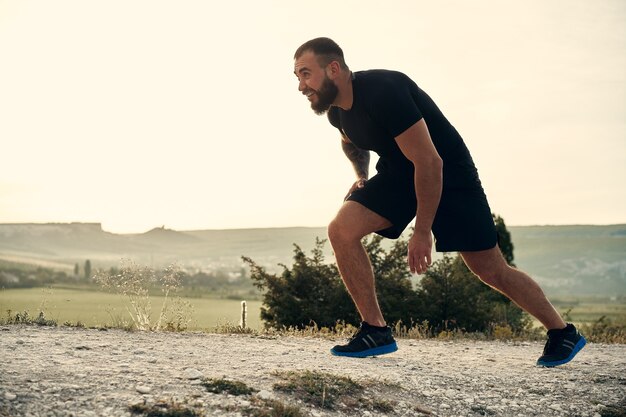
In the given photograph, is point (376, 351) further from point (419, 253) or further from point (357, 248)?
point (419, 253)

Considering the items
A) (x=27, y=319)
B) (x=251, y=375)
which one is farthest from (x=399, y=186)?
(x=27, y=319)

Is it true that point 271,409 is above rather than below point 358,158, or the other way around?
below

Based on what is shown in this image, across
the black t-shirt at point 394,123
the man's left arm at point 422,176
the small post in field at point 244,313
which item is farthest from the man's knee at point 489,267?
the small post in field at point 244,313

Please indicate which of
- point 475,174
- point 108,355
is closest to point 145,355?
Answer: point 108,355

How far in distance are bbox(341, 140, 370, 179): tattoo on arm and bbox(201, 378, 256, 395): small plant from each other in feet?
8.21

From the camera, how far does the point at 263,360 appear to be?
6.19 metres

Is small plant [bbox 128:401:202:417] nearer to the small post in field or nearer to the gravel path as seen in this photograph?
the gravel path

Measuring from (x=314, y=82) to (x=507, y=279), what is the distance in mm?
2247

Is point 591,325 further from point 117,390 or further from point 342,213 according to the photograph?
point 117,390

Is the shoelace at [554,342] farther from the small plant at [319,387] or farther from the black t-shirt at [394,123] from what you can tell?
the small plant at [319,387]

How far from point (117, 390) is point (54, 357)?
1.25 meters

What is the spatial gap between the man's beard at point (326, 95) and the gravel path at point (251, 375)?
6.69 feet

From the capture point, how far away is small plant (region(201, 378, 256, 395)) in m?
4.77

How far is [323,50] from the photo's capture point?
19.0 ft
